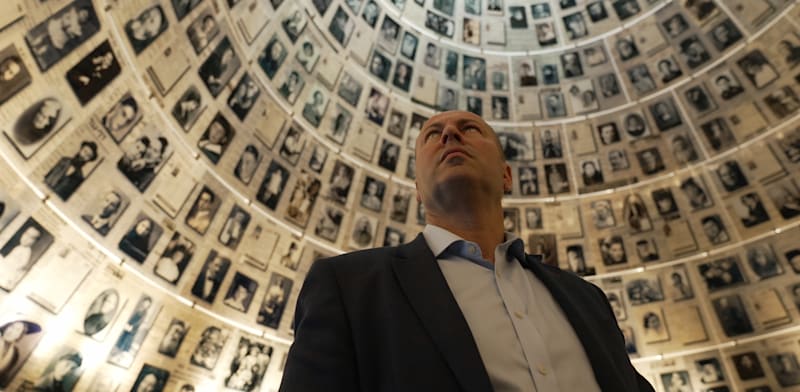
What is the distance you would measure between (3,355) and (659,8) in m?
18.6

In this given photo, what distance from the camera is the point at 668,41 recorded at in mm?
15898

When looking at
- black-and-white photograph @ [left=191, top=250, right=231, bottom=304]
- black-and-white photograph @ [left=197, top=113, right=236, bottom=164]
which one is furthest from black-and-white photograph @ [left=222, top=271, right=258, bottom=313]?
black-and-white photograph @ [left=197, top=113, right=236, bottom=164]

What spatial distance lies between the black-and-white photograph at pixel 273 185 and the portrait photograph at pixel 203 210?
1242 millimetres

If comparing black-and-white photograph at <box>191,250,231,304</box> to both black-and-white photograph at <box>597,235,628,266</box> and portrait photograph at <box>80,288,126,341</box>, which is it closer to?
portrait photograph at <box>80,288,126,341</box>

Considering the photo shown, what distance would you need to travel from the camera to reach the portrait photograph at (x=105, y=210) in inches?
311

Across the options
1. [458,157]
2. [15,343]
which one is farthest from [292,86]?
[458,157]

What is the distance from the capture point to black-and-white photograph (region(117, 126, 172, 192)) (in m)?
8.61

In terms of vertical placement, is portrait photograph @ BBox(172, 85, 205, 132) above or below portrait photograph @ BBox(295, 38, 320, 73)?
below

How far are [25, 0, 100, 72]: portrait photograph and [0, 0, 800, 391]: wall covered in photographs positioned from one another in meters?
0.04

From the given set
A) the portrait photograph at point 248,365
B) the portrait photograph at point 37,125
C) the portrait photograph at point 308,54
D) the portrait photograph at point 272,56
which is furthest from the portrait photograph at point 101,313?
the portrait photograph at point 308,54

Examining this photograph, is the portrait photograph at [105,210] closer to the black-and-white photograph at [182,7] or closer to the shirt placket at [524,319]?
the black-and-white photograph at [182,7]

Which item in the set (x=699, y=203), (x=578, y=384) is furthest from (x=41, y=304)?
(x=699, y=203)

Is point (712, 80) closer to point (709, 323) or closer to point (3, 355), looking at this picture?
point (709, 323)

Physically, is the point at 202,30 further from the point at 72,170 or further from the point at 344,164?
the point at 344,164
